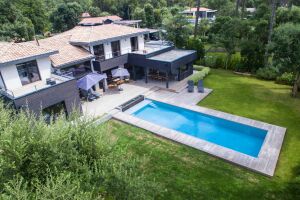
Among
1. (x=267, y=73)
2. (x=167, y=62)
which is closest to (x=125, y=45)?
(x=167, y=62)

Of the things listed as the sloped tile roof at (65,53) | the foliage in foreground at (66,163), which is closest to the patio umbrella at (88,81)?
the sloped tile roof at (65,53)

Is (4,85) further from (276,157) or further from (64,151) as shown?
(276,157)

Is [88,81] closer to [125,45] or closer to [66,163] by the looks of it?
[125,45]

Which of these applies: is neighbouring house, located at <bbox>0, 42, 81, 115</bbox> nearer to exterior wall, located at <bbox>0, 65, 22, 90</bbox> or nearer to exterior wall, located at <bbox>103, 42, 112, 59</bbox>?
exterior wall, located at <bbox>0, 65, 22, 90</bbox>

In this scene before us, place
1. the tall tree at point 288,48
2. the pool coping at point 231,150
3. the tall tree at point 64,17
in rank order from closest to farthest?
the pool coping at point 231,150, the tall tree at point 288,48, the tall tree at point 64,17

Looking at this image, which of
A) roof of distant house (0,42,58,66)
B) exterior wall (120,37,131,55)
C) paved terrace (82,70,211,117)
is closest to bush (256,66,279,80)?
paved terrace (82,70,211,117)

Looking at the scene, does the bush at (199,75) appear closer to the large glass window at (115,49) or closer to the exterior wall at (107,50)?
the large glass window at (115,49)

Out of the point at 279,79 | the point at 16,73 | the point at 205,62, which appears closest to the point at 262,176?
the point at 279,79
